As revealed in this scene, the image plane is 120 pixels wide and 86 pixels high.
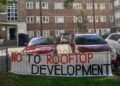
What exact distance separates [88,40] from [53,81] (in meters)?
8.80

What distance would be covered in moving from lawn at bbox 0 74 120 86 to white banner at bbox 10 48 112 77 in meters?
0.54

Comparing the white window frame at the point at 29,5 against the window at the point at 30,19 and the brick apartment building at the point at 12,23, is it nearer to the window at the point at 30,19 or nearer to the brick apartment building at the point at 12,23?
the window at the point at 30,19

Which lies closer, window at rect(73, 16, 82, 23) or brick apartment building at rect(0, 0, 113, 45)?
window at rect(73, 16, 82, 23)

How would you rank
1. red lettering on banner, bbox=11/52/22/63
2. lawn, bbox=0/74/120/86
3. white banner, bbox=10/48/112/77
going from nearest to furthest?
lawn, bbox=0/74/120/86 → white banner, bbox=10/48/112/77 → red lettering on banner, bbox=11/52/22/63

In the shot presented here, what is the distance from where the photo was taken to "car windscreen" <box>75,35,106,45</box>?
2429 centimetres

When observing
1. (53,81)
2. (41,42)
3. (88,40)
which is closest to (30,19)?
(41,42)

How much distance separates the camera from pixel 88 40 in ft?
81.0

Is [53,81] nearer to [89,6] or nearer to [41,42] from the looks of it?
[41,42]

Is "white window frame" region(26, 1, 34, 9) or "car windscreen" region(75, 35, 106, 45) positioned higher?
"white window frame" region(26, 1, 34, 9)

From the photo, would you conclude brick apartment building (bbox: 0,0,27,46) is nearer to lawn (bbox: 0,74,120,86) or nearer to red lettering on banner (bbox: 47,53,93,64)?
red lettering on banner (bbox: 47,53,93,64)

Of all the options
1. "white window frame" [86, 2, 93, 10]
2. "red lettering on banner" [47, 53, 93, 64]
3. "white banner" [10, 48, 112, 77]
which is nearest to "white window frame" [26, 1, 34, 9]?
"white window frame" [86, 2, 93, 10]

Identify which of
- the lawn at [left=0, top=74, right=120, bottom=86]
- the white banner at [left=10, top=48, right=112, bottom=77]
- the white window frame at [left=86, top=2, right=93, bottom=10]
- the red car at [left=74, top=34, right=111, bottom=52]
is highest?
the white window frame at [left=86, top=2, right=93, bottom=10]

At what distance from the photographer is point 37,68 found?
1773 cm

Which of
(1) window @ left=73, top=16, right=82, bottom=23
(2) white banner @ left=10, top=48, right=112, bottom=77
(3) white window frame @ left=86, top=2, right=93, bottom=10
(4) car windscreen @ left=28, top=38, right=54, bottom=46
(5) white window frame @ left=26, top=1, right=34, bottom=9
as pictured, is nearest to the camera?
(2) white banner @ left=10, top=48, right=112, bottom=77
